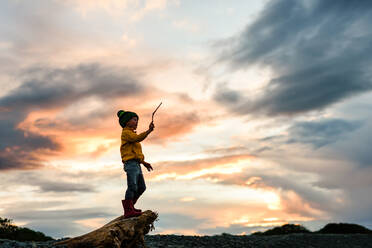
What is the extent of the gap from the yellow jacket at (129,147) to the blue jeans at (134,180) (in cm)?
14

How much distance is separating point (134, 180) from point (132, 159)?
0.57 meters

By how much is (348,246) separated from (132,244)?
9871 mm

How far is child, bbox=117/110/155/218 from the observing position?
10656mm

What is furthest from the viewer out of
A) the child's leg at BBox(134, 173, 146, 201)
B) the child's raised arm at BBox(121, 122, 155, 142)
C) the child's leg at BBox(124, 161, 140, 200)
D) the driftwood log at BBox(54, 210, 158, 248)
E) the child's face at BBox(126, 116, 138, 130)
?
the child's face at BBox(126, 116, 138, 130)

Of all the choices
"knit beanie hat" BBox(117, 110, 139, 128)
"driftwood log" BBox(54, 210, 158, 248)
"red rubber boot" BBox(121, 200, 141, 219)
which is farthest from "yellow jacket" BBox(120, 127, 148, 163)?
"driftwood log" BBox(54, 210, 158, 248)

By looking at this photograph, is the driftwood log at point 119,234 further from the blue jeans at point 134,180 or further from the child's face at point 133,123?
the child's face at point 133,123

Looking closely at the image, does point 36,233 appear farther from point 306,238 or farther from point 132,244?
point 306,238

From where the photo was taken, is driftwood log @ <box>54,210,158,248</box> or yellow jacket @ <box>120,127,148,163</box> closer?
driftwood log @ <box>54,210,158,248</box>

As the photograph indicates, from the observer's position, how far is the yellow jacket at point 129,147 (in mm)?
10797

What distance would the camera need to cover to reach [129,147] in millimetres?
10914

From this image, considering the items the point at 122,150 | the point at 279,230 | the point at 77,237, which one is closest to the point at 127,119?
the point at 122,150

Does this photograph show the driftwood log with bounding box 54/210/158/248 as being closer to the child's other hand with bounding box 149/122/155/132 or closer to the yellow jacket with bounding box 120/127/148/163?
the yellow jacket with bounding box 120/127/148/163

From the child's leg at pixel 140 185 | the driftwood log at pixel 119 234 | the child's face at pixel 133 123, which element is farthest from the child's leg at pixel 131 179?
the child's face at pixel 133 123

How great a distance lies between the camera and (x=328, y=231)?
21.3 m
